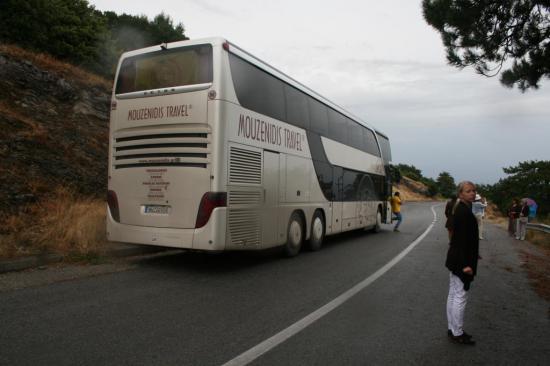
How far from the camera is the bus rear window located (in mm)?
7621

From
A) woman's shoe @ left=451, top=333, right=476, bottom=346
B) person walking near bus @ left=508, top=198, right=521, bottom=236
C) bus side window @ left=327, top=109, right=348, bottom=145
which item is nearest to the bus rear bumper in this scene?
woman's shoe @ left=451, top=333, right=476, bottom=346

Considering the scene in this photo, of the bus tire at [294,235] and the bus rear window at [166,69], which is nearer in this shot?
the bus rear window at [166,69]

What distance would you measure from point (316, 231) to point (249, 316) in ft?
21.1

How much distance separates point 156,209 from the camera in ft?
25.7

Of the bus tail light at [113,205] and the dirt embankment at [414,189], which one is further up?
the dirt embankment at [414,189]

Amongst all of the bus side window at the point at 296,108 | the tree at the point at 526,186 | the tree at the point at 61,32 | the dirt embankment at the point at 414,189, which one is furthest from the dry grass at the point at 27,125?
the dirt embankment at the point at 414,189

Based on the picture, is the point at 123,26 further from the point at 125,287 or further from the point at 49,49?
the point at 125,287

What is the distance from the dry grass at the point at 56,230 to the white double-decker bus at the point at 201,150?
2.61ft

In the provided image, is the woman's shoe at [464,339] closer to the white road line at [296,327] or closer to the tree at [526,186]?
the white road line at [296,327]

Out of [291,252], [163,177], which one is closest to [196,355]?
[163,177]

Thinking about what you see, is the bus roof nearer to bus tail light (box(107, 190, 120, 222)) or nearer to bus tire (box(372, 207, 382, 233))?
bus tail light (box(107, 190, 120, 222))

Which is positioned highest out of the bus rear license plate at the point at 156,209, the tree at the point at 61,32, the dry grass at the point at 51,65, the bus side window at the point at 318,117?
the tree at the point at 61,32

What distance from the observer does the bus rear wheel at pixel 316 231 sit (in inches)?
441

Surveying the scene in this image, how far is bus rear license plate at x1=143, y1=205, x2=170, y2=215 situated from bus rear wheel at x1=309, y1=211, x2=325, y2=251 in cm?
441
